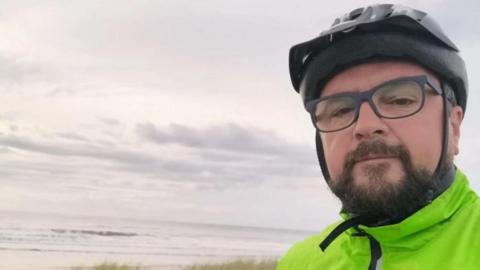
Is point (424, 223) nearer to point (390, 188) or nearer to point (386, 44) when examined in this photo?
point (390, 188)

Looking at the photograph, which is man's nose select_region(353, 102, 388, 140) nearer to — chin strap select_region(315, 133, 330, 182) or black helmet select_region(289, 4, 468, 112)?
black helmet select_region(289, 4, 468, 112)

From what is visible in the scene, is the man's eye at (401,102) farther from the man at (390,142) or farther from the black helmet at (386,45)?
the black helmet at (386,45)

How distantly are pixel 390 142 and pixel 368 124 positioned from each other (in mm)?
115

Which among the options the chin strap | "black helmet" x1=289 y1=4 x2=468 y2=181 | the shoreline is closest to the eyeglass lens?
"black helmet" x1=289 y1=4 x2=468 y2=181

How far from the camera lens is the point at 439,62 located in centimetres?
218

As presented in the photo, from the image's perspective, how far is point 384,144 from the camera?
6.28 ft

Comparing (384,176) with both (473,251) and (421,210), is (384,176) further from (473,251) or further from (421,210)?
(473,251)

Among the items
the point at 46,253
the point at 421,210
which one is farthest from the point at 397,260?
the point at 46,253

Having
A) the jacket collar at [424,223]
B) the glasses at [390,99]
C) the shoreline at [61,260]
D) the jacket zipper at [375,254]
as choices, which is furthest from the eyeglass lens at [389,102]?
the shoreline at [61,260]

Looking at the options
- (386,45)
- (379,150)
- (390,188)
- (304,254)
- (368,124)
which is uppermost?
(386,45)

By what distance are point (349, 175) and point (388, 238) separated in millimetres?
293

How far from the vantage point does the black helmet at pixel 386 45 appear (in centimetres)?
215

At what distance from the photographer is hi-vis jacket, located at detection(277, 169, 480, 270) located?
1.65 metres

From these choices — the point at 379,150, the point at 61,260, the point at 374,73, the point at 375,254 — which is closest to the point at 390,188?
the point at 379,150
